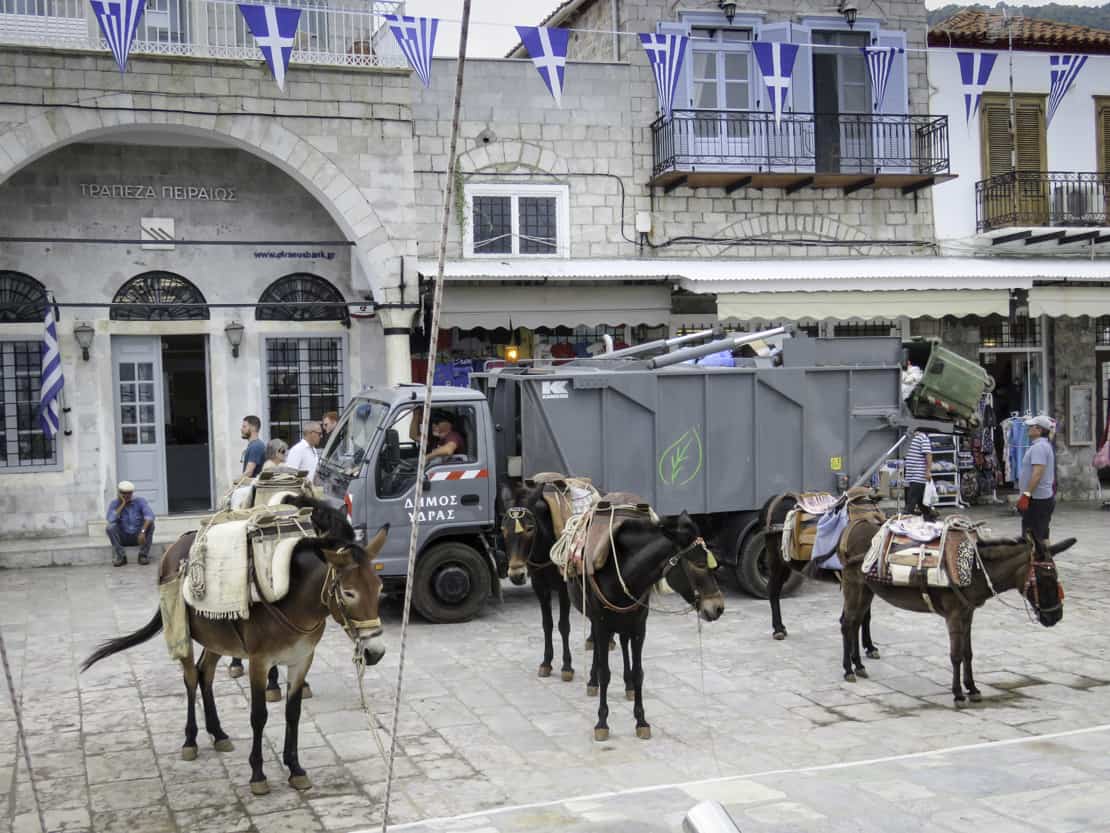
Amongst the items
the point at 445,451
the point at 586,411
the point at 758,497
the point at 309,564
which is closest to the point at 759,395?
the point at 758,497

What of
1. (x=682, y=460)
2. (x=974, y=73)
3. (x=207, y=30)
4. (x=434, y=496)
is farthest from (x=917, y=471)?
(x=207, y=30)

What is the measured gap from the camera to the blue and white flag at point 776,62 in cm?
1620

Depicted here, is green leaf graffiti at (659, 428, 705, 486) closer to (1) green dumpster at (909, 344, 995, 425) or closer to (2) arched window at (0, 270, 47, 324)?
(1) green dumpster at (909, 344, 995, 425)

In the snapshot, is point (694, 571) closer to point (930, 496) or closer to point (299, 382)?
point (930, 496)

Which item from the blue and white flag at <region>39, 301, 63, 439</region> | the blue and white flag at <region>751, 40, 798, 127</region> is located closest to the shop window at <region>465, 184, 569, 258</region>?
the blue and white flag at <region>751, 40, 798, 127</region>

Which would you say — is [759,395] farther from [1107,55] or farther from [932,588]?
[1107,55]

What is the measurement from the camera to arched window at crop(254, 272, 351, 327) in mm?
16828

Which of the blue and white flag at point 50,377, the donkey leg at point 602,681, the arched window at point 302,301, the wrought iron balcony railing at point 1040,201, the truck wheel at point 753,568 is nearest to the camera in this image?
the donkey leg at point 602,681

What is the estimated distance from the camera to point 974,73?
56.6 ft

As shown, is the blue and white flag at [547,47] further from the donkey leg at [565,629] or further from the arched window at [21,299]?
→ the donkey leg at [565,629]

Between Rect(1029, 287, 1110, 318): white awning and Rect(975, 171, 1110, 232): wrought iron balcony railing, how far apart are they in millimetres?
1429

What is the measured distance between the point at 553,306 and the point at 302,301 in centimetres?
370

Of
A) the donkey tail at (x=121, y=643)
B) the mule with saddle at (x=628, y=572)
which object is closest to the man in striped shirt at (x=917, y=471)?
the mule with saddle at (x=628, y=572)

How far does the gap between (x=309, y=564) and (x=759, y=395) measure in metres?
6.38
